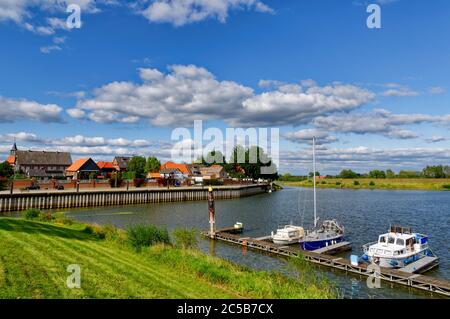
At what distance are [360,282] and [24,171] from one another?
412ft

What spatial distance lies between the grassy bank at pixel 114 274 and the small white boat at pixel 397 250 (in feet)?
27.1

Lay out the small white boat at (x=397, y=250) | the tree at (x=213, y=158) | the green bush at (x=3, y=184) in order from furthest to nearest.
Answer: the tree at (x=213, y=158) → the green bush at (x=3, y=184) → the small white boat at (x=397, y=250)

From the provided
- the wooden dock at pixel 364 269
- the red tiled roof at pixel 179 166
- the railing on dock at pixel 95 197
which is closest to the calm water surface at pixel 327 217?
the wooden dock at pixel 364 269

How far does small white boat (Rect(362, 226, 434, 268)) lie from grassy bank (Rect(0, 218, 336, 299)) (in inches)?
325

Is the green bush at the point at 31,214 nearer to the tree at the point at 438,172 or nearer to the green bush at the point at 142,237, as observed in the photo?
the green bush at the point at 142,237

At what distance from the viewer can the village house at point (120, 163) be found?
142250 mm

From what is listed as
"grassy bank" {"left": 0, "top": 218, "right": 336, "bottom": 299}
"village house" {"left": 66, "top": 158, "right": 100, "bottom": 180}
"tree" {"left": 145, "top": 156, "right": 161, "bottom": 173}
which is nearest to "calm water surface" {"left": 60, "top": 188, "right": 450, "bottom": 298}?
"grassy bank" {"left": 0, "top": 218, "right": 336, "bottom": 299}

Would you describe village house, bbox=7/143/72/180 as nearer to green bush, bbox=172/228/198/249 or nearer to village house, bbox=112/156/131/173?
village house, bbox=112/156/131/173

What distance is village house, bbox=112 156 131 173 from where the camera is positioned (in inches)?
5600

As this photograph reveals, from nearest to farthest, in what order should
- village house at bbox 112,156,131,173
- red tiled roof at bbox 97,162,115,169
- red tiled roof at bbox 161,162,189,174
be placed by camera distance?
1. red tiled roof at bbox 97,162,115,169
2. village house at bbox 112,156,131,173
3. red tiled roof at bbox 161,162,189,174

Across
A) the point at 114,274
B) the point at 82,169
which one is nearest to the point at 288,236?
the point at 114,274

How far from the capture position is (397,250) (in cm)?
2630

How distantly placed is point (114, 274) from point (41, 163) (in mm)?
127585
